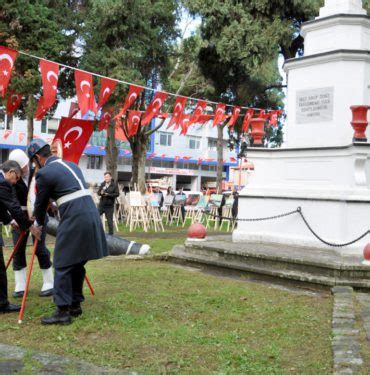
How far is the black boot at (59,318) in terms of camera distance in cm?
539

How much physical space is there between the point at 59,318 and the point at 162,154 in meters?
50.6

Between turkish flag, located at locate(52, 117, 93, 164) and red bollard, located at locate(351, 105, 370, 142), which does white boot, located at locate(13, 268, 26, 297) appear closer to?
turkish flag, located at locate(52, 117, 93, 164)

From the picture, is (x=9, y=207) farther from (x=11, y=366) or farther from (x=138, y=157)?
(x=138, y=157)

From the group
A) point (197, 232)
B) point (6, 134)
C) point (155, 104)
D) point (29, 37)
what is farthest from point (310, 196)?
point (6, 134)

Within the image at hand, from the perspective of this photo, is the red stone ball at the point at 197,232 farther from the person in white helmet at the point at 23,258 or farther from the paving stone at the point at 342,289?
the person in white helmet at the point at 23,258

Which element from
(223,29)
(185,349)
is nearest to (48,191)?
(185,349)

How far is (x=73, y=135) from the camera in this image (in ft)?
34.8

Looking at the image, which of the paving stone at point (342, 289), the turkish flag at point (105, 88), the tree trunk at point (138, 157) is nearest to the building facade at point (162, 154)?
the tree trunk at point (138, 157)

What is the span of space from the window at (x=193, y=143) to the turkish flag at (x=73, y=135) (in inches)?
1904

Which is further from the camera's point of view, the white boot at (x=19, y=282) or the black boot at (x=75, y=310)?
the white boot at (x=19, y=282)

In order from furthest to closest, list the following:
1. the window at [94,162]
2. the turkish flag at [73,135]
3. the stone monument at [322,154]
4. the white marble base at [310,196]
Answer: the window at [94,162] < the turkish flag at [73,135] < the stone monument at [322,154] < the white marble base at [310,196]

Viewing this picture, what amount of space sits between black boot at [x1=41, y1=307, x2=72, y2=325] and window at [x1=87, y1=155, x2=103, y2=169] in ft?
146

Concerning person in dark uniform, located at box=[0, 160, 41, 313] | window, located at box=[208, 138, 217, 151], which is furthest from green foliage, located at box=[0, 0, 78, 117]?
window, located at box=[208, 138, 217, 151]

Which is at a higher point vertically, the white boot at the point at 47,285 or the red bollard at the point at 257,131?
the red bollard at the point at 257,131
